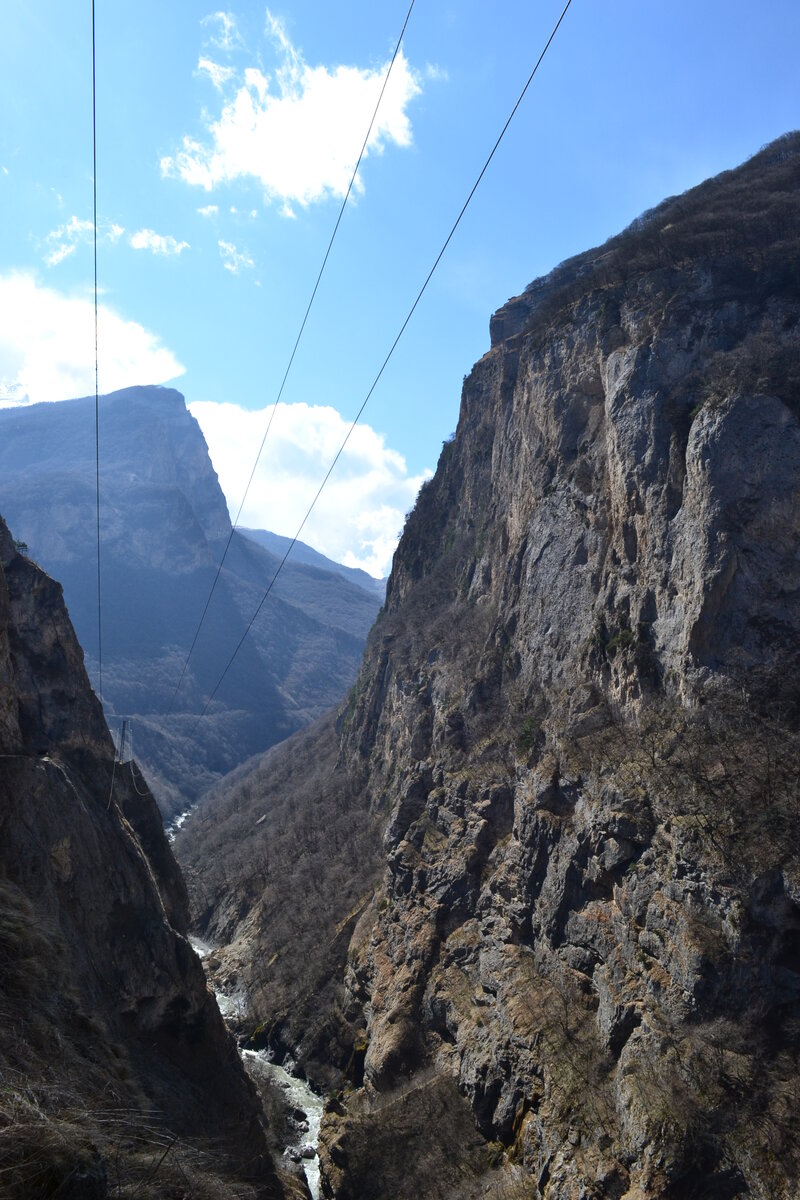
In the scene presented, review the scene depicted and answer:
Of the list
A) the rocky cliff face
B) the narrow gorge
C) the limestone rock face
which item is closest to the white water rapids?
the narrow gorge

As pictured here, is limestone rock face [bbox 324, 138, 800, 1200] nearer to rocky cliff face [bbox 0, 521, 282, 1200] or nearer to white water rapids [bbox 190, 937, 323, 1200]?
white water rapids [bbox 190, 937, 323, 1200]

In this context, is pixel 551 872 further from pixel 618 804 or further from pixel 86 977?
pixel 86 977

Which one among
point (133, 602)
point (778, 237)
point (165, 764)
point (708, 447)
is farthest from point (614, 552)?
point (133, 602)

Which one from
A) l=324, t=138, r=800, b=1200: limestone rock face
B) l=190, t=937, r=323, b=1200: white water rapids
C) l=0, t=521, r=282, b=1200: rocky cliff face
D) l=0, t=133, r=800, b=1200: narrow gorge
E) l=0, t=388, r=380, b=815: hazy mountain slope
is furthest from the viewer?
l=0, t=388, r=380, b=815: hazy mountain slope

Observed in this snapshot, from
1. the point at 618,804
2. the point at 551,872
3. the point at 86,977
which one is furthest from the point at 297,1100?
the point at 86,977

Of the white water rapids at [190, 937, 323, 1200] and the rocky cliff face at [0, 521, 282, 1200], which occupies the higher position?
the rocky cliff face at [0, 521, 282, 1200]
